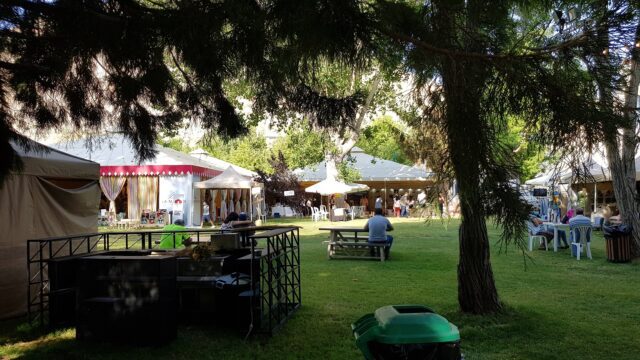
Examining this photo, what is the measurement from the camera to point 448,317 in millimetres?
6484

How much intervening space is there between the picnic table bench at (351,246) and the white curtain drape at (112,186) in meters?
14.5

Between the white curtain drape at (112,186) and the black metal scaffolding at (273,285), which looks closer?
the black metal scaffolding at (273,285)

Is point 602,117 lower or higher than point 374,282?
higher

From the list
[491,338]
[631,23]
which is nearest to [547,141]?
[631,23]

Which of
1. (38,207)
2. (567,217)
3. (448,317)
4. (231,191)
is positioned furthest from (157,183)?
(448,317)

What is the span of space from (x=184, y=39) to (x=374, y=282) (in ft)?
21.3

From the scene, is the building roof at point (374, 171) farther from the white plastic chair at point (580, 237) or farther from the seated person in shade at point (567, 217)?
the white plastic chair at point (580, 237)

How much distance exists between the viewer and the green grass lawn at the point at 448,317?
17.5ft

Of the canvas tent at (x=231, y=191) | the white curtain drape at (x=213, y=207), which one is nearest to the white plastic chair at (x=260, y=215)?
the canvas tent at (x=231, y=191)

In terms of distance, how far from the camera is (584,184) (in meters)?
2.98

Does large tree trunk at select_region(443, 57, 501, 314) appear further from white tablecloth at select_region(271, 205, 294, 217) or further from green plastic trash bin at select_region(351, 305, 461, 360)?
white tablecloth at select_region(271, 205, 294, 217)

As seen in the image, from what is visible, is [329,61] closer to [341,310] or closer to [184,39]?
[184,39]

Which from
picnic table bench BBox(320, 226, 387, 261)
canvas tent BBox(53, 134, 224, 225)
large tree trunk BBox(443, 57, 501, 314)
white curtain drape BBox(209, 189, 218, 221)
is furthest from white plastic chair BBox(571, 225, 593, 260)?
white curtain drape BBox(209, 189, 218, 221)

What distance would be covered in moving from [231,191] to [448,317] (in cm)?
2395
